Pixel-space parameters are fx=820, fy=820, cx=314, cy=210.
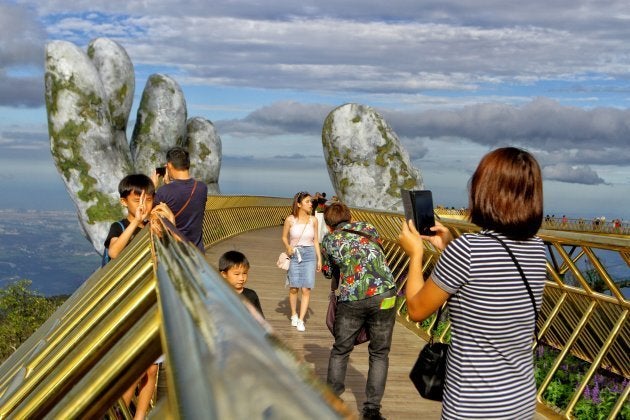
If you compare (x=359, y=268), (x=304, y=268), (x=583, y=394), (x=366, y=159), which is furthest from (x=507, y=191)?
(x=366, y=159)

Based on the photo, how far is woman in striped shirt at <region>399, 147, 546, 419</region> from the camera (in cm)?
279

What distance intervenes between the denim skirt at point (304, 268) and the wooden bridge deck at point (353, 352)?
0.60 m

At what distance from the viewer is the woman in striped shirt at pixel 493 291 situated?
9.15 feet

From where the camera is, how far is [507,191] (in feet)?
9.10

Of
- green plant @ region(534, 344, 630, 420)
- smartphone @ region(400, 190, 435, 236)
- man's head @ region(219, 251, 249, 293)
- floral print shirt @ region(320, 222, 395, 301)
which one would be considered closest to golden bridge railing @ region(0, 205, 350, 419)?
smartphone @ region(400, 190, 435, 236)

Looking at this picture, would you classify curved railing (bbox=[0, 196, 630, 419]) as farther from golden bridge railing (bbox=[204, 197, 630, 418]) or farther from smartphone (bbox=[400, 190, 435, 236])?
golden bridge railing (bbox=[204, 197, 630, 418])

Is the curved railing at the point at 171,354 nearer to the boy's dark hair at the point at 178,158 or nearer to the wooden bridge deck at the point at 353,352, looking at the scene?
the wooden bridge deck at the point at 353,352

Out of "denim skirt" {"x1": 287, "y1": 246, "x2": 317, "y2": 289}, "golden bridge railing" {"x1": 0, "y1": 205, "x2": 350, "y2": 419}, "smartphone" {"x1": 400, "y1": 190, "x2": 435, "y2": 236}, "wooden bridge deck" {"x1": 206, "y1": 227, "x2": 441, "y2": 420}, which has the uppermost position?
"golden bridge railing" {"x1": 0, "y1": 205, "x2": 350, "y2": 419}

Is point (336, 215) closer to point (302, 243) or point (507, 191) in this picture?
point (302, 243)

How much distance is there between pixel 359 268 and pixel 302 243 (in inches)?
131

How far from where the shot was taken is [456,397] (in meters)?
2.94

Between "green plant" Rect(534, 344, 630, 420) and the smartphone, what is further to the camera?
"green plant" Rect(534, 344, 630, 420)

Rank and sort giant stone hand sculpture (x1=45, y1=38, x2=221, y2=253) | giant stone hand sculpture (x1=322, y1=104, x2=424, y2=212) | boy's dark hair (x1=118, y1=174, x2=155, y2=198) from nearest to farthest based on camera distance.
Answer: boy's dark hair (x1=118, y1=174, x2=155, y2=198)
giant stone hand sculpture (x1=322, y1=104, x2=424, y2=212)
giant stone hand sculpture (x1=45, y1=38, x2=221, y2=253)

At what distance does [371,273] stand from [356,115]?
963 inches
